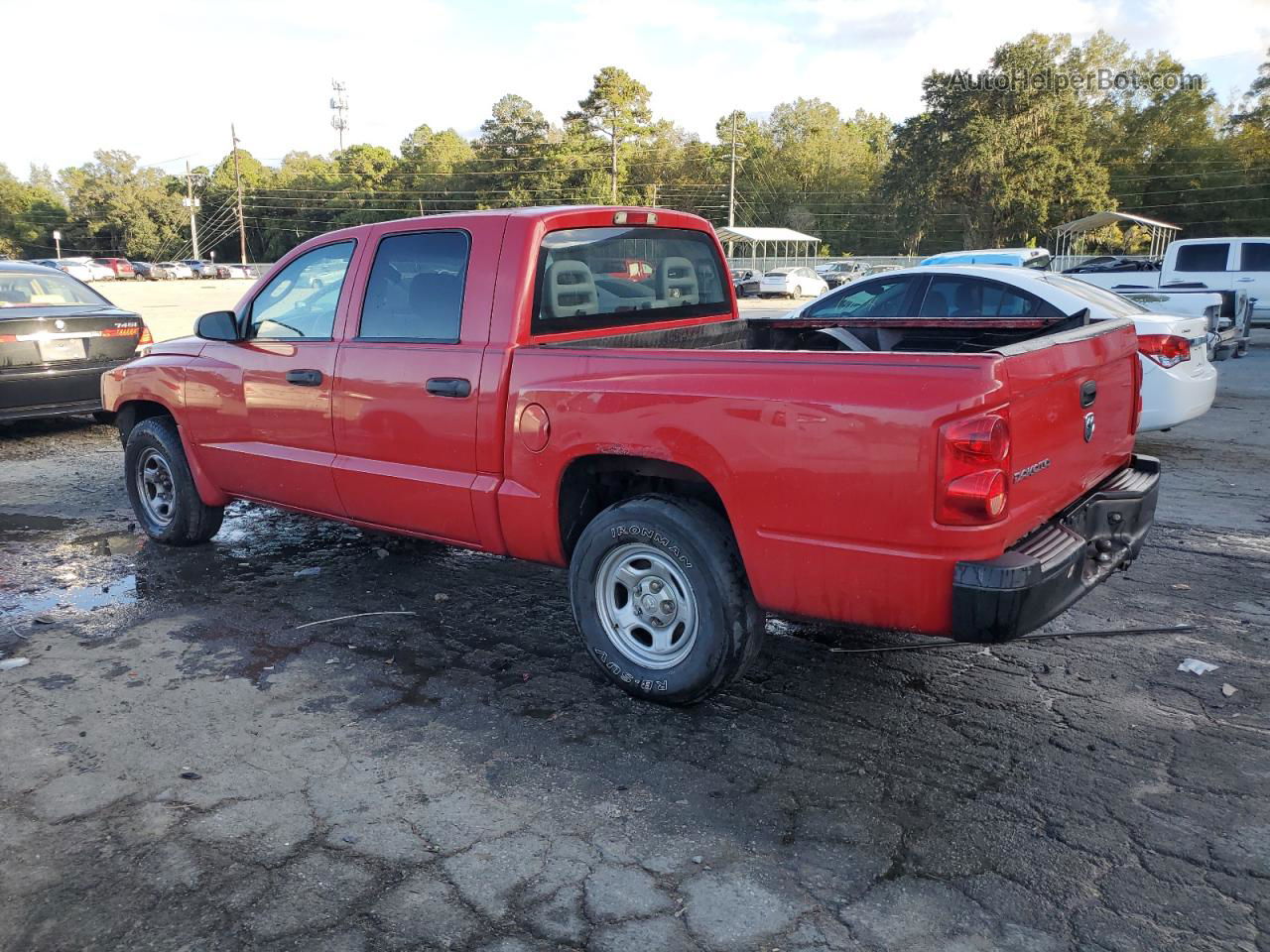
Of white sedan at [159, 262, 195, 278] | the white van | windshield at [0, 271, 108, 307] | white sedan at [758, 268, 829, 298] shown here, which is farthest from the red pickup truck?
white sedan at [159, 262, 195, 278]

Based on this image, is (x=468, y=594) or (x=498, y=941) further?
(x=468, y=594)

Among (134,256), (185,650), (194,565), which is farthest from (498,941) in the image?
(134,256)

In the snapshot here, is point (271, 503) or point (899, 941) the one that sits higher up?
point (271, 503)

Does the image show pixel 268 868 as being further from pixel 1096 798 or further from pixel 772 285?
pixel 772 285

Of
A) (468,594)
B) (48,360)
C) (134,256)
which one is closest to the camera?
(468,594)

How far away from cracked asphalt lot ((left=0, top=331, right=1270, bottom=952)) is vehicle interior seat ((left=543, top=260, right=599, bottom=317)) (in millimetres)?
1528

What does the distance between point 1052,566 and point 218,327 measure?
4.34 metres

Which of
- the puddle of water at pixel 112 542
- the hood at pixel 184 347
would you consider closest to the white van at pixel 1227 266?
the hood at pixel 184 347

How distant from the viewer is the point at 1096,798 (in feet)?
10.4

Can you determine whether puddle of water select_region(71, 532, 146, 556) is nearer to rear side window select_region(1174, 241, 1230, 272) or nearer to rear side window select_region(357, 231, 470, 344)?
rear side window select_region(357, 231, 470, 344)

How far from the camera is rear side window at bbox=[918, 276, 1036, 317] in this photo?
26.7ft

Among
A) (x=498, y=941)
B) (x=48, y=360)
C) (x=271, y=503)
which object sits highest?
(x=48, y=360)

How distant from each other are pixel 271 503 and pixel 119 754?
2061mm

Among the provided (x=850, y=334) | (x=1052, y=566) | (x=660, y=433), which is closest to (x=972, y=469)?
(x=1052, y=566)
